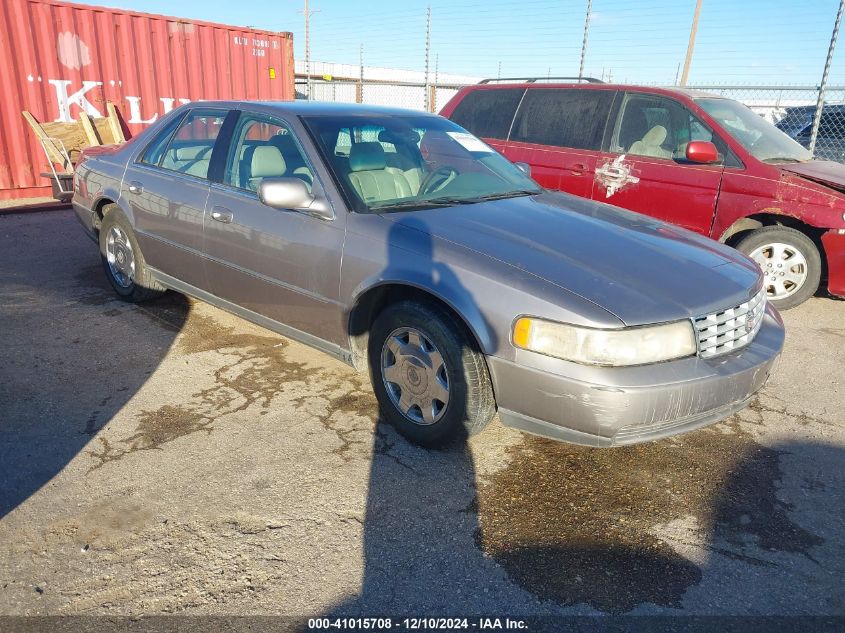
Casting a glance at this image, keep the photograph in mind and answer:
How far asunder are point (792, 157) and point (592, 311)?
14.2 ft

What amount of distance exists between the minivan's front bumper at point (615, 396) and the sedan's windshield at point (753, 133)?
348 cm

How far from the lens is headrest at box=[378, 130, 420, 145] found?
12.5 feet

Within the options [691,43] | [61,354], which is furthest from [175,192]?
[691,43]

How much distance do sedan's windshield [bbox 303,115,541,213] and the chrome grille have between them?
1432 mm

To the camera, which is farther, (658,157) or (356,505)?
(658,157)

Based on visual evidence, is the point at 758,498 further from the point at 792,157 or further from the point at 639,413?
the point at 792,157

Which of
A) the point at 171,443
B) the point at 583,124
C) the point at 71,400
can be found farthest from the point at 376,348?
the point at 583,124

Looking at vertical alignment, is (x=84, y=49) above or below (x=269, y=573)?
above

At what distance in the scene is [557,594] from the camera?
7.25ft

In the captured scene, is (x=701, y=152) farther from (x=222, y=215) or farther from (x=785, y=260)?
(x=222, y=215)

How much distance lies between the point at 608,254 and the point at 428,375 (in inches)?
39.9

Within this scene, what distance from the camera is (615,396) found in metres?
2.46

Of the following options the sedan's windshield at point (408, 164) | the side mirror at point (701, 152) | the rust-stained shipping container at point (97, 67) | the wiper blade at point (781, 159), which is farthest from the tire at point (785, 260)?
the rust-stained shipping container at point (97, 67)

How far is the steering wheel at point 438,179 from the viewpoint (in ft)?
11.9
